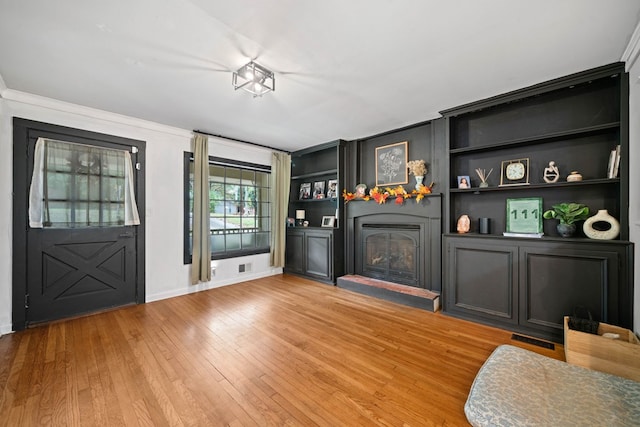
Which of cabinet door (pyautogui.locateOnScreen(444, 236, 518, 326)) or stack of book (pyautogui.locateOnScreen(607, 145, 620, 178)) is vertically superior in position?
stack of book (pyautogui.locateOnScreen(607, 145, 620, 178))

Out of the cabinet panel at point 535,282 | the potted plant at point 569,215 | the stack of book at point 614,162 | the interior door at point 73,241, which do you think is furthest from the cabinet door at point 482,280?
the interior door at point 73,241

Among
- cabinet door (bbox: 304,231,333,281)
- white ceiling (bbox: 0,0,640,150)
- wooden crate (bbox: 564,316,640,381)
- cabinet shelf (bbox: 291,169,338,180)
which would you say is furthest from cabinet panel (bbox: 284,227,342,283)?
wooden crate (bbox: 564,316,640,381)

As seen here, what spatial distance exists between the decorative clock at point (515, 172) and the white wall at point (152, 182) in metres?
3.96

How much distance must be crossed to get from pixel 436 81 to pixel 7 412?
157 inches

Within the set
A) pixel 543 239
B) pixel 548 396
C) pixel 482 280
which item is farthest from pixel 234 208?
pixel 548 396

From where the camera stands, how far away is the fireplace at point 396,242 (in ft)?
11.3

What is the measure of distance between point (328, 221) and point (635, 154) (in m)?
3.67

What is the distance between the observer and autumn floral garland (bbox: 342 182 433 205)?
3.47 meters

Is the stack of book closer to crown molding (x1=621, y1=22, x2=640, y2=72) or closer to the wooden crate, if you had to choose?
crown molding (x1=621, y1=22, x2=640, y2=72)

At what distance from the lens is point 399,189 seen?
3.73 meters

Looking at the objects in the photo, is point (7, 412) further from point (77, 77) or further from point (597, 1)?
point (597, 1)

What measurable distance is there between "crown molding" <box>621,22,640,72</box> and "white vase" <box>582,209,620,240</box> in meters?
1.21

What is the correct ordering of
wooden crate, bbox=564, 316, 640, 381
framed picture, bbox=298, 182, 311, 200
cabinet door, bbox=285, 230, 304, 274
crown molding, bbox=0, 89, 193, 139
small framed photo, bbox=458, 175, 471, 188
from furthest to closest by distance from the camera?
1. framed picture, bbox=298, 182, 311, 200
2. cabinet door, bbox=285, 230, 304, 274
3. small framed photo, bbox=458, 175, 471, 188
4. crown molding, bbox=0, 89, 193, 139
5. wooden crate, bbox=564, 316, 640, 381

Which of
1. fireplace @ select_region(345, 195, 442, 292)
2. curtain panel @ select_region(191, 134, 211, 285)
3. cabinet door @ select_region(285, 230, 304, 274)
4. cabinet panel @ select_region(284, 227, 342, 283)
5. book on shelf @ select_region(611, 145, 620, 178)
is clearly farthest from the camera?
cabinet door @ select_region(285, 230, 304, 274)
